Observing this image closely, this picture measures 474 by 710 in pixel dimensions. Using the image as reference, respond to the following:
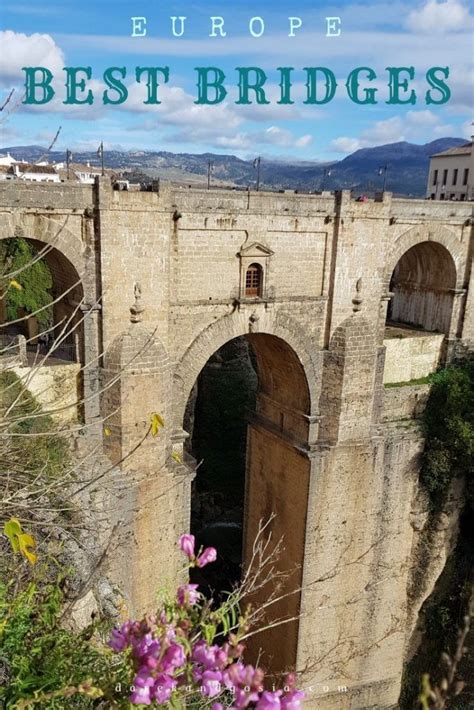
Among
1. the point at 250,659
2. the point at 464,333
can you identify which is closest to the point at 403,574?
the point at 250,659

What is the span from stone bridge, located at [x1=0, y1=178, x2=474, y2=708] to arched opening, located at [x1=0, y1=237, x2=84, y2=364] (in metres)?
0.16

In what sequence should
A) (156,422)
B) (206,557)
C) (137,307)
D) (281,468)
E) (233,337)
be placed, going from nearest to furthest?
(206,557)
(156,422)
(137,307)
(233,337)
(281,468)

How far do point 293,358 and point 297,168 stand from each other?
350 ft

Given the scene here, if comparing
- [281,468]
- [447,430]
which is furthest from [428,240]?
[281,468]

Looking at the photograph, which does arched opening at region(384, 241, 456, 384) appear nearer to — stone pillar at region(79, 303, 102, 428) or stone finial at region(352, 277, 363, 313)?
stone finial at region(352, 277, 363, 313)

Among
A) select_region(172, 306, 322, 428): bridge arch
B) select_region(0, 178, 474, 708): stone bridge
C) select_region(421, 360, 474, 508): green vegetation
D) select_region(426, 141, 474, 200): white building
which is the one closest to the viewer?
select_region(0, 178, 474, 708): stone bridge

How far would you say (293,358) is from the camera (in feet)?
49.5

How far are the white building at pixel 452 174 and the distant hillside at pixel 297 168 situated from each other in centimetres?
378

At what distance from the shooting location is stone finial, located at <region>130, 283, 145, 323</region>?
12328mm

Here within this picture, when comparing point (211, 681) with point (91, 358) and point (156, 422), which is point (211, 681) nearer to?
point (156, 422)

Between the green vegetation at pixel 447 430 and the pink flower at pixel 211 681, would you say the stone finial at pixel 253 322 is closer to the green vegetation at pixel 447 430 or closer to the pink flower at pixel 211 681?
the green vegetation at pixel 447 430

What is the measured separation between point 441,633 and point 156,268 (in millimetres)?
13526

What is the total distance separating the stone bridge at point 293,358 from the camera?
12.3m

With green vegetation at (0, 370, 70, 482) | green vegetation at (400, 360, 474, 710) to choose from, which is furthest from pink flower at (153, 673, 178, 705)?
green vegetation at (400, 360, 474, 710)
